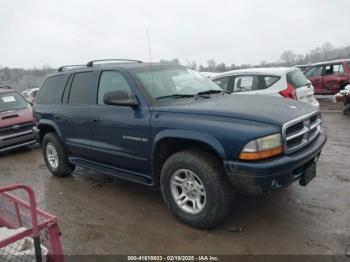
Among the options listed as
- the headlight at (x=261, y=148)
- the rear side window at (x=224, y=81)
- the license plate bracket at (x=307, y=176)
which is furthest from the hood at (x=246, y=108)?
the rear side window at (x=224, y=81)

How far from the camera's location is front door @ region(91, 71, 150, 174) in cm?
389

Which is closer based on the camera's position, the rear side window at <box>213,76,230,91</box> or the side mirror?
the side mirror

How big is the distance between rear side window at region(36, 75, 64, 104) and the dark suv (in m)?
0.36

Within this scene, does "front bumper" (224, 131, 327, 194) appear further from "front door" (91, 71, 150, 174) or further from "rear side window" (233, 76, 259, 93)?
"rear side window" (233, 76, 259, 93)

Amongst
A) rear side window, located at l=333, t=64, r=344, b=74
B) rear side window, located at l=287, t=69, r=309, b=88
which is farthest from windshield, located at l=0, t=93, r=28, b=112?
rear side window, located at l=333, t=64, r=344, b=74

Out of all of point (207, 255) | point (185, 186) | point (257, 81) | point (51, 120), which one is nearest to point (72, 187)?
point (51, 120)

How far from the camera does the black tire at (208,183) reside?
3.29 metres

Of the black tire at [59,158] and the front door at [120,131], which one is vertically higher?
the front door at [120,131]

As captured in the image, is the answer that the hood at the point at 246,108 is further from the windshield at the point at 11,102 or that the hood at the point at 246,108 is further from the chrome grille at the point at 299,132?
the windshield at the point at 11,102

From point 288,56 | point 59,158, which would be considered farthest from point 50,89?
point 288,56

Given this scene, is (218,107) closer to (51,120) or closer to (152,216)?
(152,216)

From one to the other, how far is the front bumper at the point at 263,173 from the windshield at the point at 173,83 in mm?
1387

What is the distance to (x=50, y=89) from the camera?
225 inches

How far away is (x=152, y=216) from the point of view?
13.1 feet
